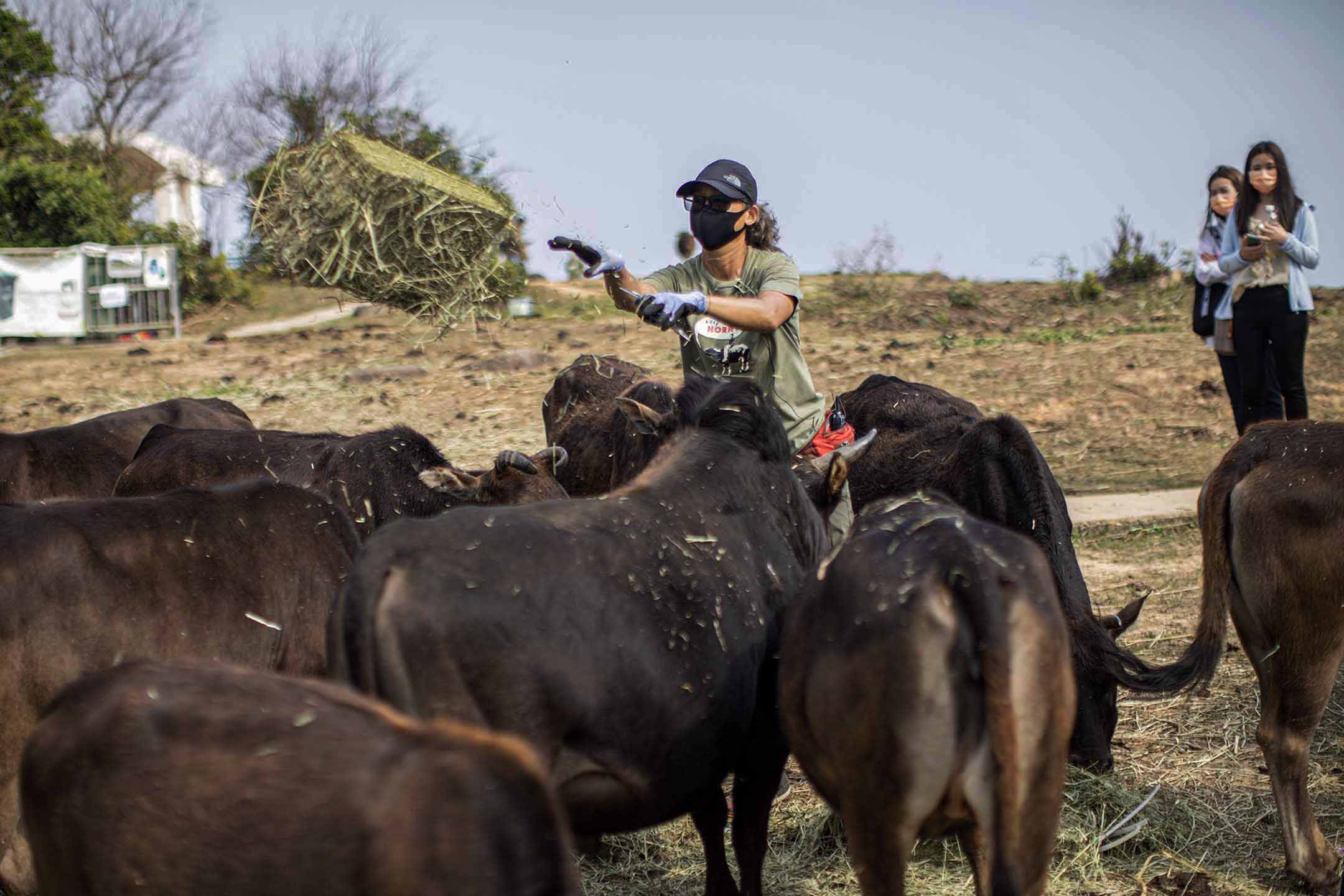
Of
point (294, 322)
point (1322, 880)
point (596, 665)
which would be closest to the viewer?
point (596, 665)

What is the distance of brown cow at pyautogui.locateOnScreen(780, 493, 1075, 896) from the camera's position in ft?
9.16

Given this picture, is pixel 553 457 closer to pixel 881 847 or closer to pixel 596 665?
pixel 596 665

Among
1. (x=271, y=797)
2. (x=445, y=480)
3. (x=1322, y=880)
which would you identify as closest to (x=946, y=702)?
(x=271, y=797)

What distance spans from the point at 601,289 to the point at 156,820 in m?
19.6

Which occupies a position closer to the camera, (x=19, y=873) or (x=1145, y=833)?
(x=19, y=873)

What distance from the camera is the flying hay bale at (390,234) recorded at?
26.3ft

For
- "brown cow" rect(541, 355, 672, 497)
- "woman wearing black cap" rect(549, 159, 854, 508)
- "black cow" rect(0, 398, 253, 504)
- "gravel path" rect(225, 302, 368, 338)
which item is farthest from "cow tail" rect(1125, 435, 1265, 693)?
"gravel path" rect(225, 302, 368, 338)

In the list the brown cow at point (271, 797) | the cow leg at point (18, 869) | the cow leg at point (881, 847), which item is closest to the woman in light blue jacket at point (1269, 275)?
the cow leg at point (881, 847)

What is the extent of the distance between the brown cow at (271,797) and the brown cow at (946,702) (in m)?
0.90

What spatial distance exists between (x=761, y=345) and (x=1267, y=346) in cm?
400

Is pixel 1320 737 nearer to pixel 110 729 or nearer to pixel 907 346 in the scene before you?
pixel 110 729

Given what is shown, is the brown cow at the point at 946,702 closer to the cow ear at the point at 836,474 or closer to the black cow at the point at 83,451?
the cow ear at the point at 836,474

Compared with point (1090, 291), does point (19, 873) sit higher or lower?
lower

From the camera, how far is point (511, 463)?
17.7 feet
